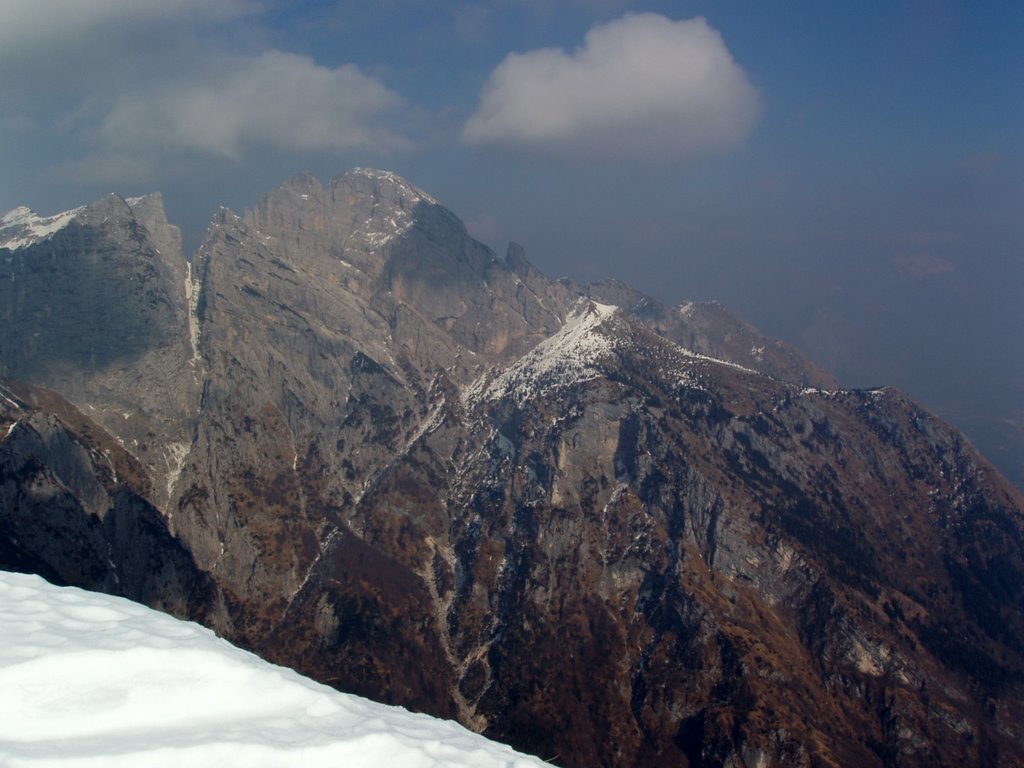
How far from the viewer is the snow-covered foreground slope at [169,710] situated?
13039 mm

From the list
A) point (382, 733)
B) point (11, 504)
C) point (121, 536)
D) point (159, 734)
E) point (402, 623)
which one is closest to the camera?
point (159, 734)

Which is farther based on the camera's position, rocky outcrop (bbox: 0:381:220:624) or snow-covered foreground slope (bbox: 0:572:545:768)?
rocky outcrop (bbox: 0:381:220:624)

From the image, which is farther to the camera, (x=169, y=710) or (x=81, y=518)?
(x=81, y=518)

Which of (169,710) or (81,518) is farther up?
(169,710)

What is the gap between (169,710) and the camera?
1462cm

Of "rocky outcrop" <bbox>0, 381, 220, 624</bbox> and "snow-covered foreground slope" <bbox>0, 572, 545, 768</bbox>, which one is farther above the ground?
"snow-covered foreground slope" <bbox>0, 572, 545, 768</bbox>

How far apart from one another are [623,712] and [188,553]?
129m

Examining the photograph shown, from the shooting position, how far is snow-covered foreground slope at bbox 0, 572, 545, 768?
1304 centimetres

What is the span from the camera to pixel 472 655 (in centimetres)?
19312

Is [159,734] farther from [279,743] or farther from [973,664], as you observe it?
[973,664]

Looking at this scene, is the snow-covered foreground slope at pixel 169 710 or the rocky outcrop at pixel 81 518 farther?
the rocky outcrop at pixel 81 518

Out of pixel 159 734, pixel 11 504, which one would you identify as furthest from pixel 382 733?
pixel 11 504

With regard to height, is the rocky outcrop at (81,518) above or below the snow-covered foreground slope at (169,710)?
below

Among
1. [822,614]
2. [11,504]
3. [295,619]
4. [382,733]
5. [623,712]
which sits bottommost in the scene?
[623,712]
